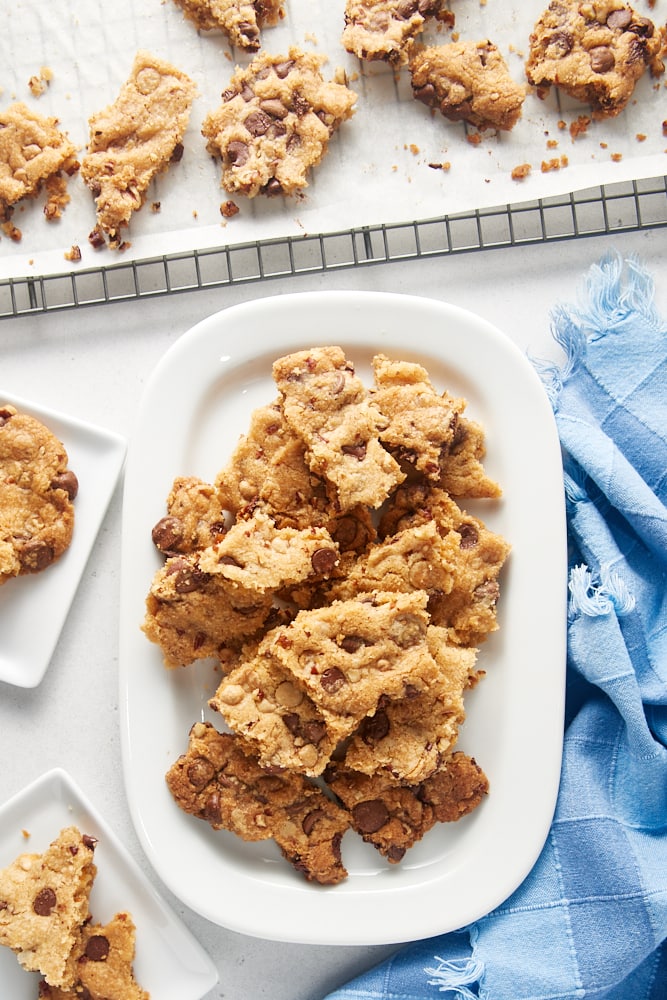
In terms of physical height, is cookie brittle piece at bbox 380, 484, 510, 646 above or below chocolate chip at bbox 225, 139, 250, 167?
below

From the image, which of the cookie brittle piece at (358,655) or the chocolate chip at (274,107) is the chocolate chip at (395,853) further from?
the chocolate chip at (274,107)

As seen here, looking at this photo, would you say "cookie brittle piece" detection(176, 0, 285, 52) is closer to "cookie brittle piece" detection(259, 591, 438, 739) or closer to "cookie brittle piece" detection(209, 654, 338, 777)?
"cookie brittle piece" detection(259, 591, 438, 739)

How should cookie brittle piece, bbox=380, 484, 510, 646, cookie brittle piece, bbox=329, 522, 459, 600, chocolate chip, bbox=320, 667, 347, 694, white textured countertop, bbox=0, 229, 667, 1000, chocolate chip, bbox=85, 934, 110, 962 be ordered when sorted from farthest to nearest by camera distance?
1. white textured countertop, bbox=0, 229, 667, 1000
2. chocolate chip, bbox=85, 934, 110, 962
3. cookie brittle piece, bbox=380, 484, 510, 646
4. cookie brittle piece, bbox=329, 522, 459, 600
5. chocolate chip, bbox=320, 667, 347, 694

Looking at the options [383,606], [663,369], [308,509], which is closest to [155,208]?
[308,509]

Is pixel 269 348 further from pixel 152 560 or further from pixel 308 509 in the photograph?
pixel 152 560

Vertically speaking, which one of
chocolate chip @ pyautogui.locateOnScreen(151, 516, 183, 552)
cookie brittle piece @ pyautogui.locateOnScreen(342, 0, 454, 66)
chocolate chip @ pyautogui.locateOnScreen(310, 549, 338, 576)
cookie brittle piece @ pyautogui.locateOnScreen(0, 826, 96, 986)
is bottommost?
cookie brittle piece @ pyautogui.locateOnScreen(0, 826, 96, 986)

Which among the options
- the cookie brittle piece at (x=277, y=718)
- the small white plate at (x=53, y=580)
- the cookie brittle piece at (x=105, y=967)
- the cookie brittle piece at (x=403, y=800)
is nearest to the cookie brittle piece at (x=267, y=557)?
the cookie brittle piece at (x=277, y=718)

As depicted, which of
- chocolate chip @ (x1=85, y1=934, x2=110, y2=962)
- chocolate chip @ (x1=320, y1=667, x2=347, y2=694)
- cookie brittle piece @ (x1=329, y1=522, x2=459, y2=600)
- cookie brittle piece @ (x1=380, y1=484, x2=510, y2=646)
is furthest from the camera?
chocolate chip @ (x1=85, y1=934, x2=110, y2=962)

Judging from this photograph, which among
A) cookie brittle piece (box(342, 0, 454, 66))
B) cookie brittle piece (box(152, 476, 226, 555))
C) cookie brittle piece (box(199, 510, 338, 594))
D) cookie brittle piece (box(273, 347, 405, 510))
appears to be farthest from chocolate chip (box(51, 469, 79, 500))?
cookie brittle piece (box(342, 0, 454, 66))
